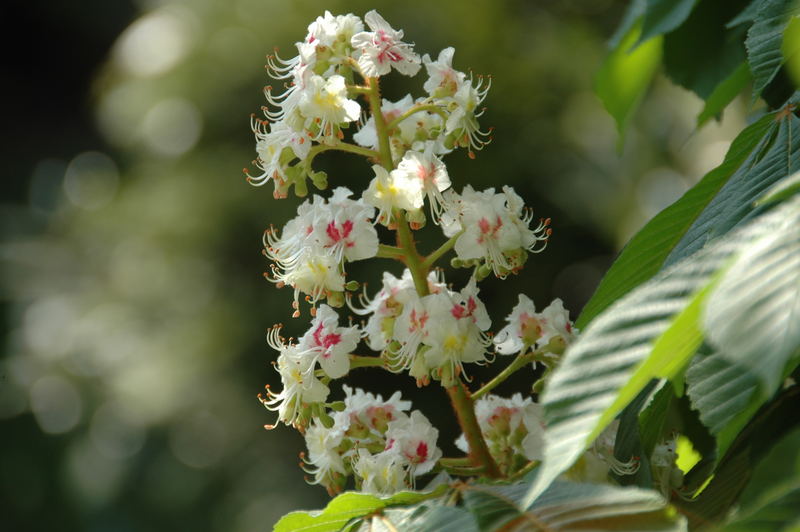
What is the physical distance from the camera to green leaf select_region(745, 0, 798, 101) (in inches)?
27.6

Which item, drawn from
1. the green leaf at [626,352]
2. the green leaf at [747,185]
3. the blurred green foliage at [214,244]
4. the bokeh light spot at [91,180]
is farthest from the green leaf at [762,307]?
the bokeh light spot at [91,180]

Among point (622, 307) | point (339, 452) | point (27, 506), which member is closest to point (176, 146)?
point (27, 506)

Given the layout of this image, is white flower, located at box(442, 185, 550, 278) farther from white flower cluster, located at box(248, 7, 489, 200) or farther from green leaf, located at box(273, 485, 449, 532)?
green leaf, located at box(273, 485, 449, 532)

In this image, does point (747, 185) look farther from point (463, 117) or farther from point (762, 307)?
point (762, 307)

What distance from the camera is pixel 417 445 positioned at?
0.68m

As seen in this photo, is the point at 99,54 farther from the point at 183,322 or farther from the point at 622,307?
the point at 622,307

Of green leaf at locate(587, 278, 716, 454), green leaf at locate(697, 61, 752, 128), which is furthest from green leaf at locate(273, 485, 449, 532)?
green leaf at locate(697, 61, 752, 128)

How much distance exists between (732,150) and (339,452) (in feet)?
1.19

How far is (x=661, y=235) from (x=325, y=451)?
0.97ft

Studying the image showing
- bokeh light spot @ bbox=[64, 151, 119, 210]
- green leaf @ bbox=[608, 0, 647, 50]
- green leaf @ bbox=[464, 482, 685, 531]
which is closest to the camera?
green leaf @ bbox=[464, 482, 685, 531]

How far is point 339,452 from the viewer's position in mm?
717

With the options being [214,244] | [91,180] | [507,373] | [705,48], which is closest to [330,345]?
[507,373]

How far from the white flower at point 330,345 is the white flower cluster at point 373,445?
0.04 metres

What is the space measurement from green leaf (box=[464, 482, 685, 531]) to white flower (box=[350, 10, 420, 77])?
0.32 m
